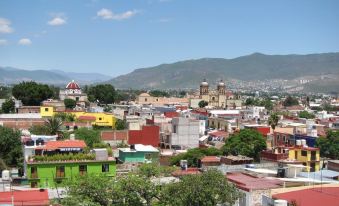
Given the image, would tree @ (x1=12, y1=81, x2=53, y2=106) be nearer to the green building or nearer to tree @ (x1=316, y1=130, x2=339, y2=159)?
tree @ (x1=316, y1=130, x2=339, y2=159)

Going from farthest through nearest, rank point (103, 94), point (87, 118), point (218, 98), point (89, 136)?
point (218, 98), point (103, 94), point (87, 118), point (89, 136)

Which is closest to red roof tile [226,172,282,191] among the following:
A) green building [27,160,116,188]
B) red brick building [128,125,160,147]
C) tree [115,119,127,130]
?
green building [27,160,116,188]

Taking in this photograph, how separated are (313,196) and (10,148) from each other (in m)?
26.5

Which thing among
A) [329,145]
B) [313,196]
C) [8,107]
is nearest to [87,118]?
[8,107]

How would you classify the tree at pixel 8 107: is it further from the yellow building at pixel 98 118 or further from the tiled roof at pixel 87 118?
the tiled roof at pixel 87 118

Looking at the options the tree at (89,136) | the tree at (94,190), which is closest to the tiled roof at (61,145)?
the tree at (94,190)

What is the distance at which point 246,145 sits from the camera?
4353cm

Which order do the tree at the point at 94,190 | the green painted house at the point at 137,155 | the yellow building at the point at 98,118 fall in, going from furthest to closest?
the yellow building at the point at 98,118 < the green painted house at the point at 137,155 < the tree at the point at 94,190

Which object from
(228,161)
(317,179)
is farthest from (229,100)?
(317,179)

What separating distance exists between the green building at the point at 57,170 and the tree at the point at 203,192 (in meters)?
9.00

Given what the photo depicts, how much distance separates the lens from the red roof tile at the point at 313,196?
60.6 ft

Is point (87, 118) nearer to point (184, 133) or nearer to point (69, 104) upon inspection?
point (184, 133)

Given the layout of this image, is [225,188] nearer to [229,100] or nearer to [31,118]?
[31,118]

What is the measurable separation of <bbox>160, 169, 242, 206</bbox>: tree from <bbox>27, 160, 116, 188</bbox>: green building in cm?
900
